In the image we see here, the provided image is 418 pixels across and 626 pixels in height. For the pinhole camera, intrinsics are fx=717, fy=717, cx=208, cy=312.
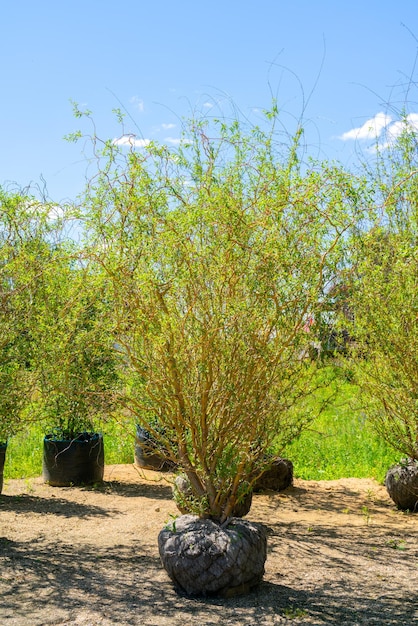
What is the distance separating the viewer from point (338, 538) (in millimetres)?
6180

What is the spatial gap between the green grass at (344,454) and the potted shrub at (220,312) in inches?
155

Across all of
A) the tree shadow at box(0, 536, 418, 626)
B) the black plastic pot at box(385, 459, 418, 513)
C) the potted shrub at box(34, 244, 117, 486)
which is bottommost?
the tree shadow at box(0, 536, 418, 626)

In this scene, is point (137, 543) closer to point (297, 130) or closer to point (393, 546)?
point (393, 546)

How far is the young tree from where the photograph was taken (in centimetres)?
465

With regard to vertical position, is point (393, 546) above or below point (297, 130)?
below

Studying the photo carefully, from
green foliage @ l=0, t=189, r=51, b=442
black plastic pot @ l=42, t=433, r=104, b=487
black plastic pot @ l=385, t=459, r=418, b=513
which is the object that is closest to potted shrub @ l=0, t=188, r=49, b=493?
green foliage @ l=0, t=189, r=51, b=442

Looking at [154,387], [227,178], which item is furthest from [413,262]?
[154,387]

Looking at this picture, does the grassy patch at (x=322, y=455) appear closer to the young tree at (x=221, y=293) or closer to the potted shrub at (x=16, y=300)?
the potted shrub at (x=16, y=300)

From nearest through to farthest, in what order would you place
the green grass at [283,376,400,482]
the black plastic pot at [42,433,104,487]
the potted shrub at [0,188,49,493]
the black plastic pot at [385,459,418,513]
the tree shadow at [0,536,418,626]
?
the tree shadow at [0,536,418,626]
the potted shrub at [0,188,49,493]
the black plastic pot at [385,459,418,513]
the black plastic pot at [42,433,104,487]
the green grass at [283,376,400,482]

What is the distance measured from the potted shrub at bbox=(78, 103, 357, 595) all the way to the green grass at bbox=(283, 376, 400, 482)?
394cm

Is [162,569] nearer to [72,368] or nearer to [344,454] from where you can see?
[72,368]

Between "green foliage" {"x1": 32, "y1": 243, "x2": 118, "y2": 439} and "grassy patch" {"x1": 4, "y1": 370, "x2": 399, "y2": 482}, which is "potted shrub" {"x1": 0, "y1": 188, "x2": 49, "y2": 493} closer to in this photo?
"green foliage" {"x1": 32, "y1": 243, "x2": 118, "y2": 439}

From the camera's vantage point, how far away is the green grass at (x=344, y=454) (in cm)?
912

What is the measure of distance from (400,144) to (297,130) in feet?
7.61
